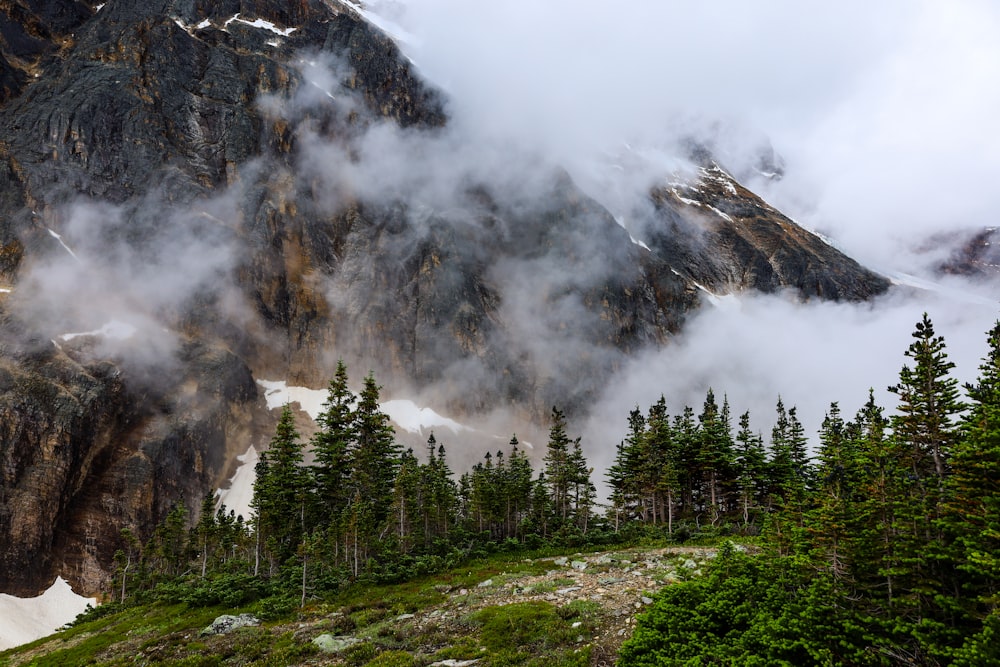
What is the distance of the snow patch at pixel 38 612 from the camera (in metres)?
72.1

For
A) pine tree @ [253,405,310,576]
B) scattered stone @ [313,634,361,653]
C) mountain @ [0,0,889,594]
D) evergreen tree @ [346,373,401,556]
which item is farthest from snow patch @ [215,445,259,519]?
scattered stone @ [313,634,361,653]

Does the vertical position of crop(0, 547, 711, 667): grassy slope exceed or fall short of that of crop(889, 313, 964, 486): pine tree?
it falls short

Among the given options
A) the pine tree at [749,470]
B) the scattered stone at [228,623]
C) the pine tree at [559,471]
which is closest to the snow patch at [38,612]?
the scattered stone at [228,623]

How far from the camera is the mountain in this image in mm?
100188

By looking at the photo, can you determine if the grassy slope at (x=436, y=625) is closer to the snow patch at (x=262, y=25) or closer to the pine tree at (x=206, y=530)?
the pine tree at (x=206, y=530)

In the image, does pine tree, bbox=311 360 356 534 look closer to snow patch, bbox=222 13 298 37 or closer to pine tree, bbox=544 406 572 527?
pine tree, bbox=544 406 572 527

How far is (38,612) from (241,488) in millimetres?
36795

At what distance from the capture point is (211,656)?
21328 mm

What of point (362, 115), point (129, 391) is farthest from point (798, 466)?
point (362, 115)

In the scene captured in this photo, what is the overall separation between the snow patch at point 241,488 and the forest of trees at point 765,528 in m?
54.2

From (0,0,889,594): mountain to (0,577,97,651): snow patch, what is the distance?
7.33 feet

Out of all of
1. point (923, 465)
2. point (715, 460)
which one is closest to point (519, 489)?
point (715, 460)

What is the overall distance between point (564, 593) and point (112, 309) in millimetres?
132769

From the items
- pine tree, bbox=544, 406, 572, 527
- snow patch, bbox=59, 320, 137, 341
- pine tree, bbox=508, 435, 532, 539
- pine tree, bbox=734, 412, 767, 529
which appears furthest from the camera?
snow patch, bbox=59, 320, 137, 341
